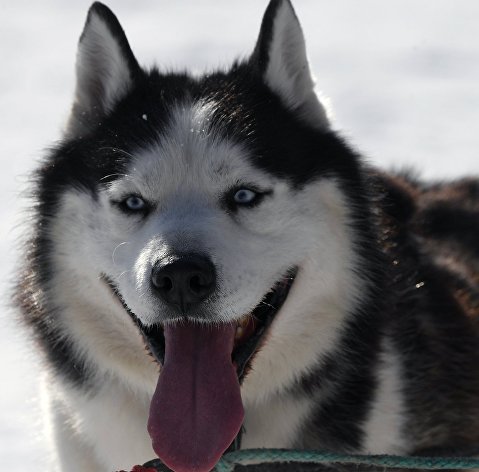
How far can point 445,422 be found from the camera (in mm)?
2803

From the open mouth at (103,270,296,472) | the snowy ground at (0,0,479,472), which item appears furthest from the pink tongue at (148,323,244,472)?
the snowy ground at (0,0,479,472)

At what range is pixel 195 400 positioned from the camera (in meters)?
2.39

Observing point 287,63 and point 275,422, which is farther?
point 287,63

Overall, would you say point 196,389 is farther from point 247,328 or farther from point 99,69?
point 99,69

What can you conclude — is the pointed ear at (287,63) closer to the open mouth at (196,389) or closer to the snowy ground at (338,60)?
the open mouth at (196,389)

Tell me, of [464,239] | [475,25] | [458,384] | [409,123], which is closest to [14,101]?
[409,123]

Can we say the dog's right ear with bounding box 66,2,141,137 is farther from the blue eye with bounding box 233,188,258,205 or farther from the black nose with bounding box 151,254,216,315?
the black nose with bounding box 151,254,216,315

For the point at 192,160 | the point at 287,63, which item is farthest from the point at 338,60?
the point at 192,160

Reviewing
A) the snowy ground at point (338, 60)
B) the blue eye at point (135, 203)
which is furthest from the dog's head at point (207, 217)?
the snowy ground at point (338, 60)

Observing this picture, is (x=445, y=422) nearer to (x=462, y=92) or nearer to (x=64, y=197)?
(x=64, y=197)

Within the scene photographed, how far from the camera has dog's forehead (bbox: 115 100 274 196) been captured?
97.2 inches

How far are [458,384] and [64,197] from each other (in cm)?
110

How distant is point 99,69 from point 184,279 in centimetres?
77

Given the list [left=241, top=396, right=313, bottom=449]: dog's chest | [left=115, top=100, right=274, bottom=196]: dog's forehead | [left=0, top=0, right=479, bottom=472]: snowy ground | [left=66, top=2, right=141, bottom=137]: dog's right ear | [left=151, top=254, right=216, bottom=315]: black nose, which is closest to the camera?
[left=151, top=254, right=216, bottom=315]: black nose
